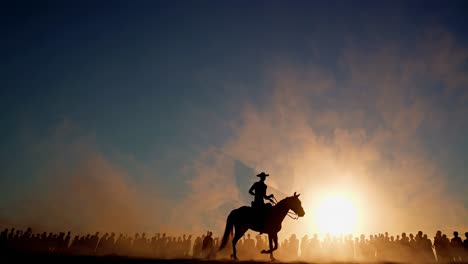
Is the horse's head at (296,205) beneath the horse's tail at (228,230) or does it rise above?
above

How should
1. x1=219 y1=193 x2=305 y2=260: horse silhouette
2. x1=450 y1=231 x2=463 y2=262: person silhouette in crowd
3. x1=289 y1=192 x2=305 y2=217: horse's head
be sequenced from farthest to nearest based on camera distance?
x1=450 y1=231 x2=463 y2=262: person silhouette in crowd < x1=289 y1=192 x2=305 y2=217: horse's head < x1=219 y1=193 x2=305 y2=260: horse silhouette

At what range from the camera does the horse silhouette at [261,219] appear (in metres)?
14.4

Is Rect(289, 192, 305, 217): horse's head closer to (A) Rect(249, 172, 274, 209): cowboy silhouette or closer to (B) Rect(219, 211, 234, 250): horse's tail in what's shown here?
(A) Rect(249, 172, 274, 209): cowboy silhouette

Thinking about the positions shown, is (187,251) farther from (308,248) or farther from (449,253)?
(449,253)

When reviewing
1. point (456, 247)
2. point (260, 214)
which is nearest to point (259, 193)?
point (260, 214)

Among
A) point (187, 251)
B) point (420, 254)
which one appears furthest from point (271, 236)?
point (187, 251)

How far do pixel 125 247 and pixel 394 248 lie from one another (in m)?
26.5

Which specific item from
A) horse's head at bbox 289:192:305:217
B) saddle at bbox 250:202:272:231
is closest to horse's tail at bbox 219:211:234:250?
saddle at bbox 250:202:272:231

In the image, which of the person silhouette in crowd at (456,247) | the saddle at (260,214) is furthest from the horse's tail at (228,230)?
the person silhouette in crowd at (456,247)

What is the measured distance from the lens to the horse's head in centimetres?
1495

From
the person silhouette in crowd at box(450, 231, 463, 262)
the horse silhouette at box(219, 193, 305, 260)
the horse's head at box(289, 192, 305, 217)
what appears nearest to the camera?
the horse silhouette at box(219, 193, 305, 260)

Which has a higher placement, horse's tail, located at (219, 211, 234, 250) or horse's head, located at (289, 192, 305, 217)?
horse's head, located at (289, 192, 305, 217)

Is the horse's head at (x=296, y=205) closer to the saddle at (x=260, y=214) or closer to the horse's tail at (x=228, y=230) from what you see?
the saddle at (x=260, y=214)

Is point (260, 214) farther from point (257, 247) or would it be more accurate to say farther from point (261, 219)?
point (257, 247)
